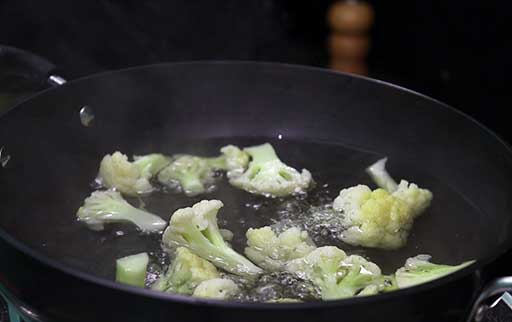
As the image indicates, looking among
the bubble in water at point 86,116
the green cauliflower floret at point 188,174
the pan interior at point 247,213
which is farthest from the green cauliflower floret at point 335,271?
the bubble in water at point 86,116

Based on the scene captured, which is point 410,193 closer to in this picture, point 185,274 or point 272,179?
point 272,179

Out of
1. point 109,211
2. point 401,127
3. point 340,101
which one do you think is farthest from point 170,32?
point 109,211

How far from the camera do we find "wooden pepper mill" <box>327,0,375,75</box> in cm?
325

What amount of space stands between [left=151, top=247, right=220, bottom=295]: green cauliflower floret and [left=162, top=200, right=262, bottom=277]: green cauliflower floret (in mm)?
59

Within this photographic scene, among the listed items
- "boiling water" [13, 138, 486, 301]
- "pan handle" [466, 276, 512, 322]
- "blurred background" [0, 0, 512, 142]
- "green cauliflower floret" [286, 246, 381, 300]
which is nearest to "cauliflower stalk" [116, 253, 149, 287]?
"boiling water" [13, 138, 486, 301]

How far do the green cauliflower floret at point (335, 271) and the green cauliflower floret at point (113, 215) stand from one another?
1.13 ft

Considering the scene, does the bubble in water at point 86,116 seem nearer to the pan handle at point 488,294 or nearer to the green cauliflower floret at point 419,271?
the green cauliflower floret at point 419,271

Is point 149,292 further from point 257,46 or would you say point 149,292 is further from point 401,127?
point 257,46

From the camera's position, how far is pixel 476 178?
5.36 ft

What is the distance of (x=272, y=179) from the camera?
1602 millimetres

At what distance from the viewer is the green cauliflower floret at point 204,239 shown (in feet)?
4.23

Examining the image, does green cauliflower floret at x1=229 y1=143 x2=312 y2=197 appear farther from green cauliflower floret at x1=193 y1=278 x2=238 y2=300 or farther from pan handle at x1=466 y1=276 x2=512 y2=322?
pan handle at x1=466 y1=276 x2=512 y2=322

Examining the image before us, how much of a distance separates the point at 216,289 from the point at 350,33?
2431mm

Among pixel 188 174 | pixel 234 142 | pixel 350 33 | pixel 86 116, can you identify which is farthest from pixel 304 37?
pixel 188 174
